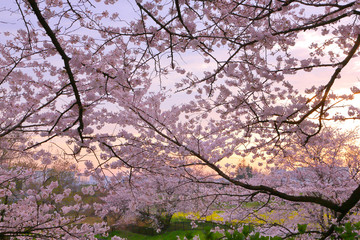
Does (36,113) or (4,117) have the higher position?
(4,117)

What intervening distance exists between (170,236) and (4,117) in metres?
13.3

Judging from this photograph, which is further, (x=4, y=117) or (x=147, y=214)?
(x=147, y=214)

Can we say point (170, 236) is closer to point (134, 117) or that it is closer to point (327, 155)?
point (327, 155)

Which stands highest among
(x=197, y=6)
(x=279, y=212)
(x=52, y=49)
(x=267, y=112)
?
(x=197, y=6)

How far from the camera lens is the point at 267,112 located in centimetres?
551

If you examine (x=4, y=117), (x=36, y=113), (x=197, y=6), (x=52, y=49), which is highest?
(x=197, y=6)

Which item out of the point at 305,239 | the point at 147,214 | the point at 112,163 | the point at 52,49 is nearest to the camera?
the point at 52,49

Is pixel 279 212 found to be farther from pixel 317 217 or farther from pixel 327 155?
pixel 327 155

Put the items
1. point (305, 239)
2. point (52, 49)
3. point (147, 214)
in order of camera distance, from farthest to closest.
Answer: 1. point (147, 214)
2. point (305, 239)
3. point (52, 49)

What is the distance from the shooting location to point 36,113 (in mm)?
5664

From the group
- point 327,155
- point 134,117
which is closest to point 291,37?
point 134,117

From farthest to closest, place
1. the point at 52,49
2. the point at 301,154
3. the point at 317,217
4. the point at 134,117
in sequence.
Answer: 1. the point at 301,154
2. the point at 317,217
3. the point at 134,117
4. the point at 52,49

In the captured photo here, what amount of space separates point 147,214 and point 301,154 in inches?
519

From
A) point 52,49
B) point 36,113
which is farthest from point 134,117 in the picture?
point 52,49
